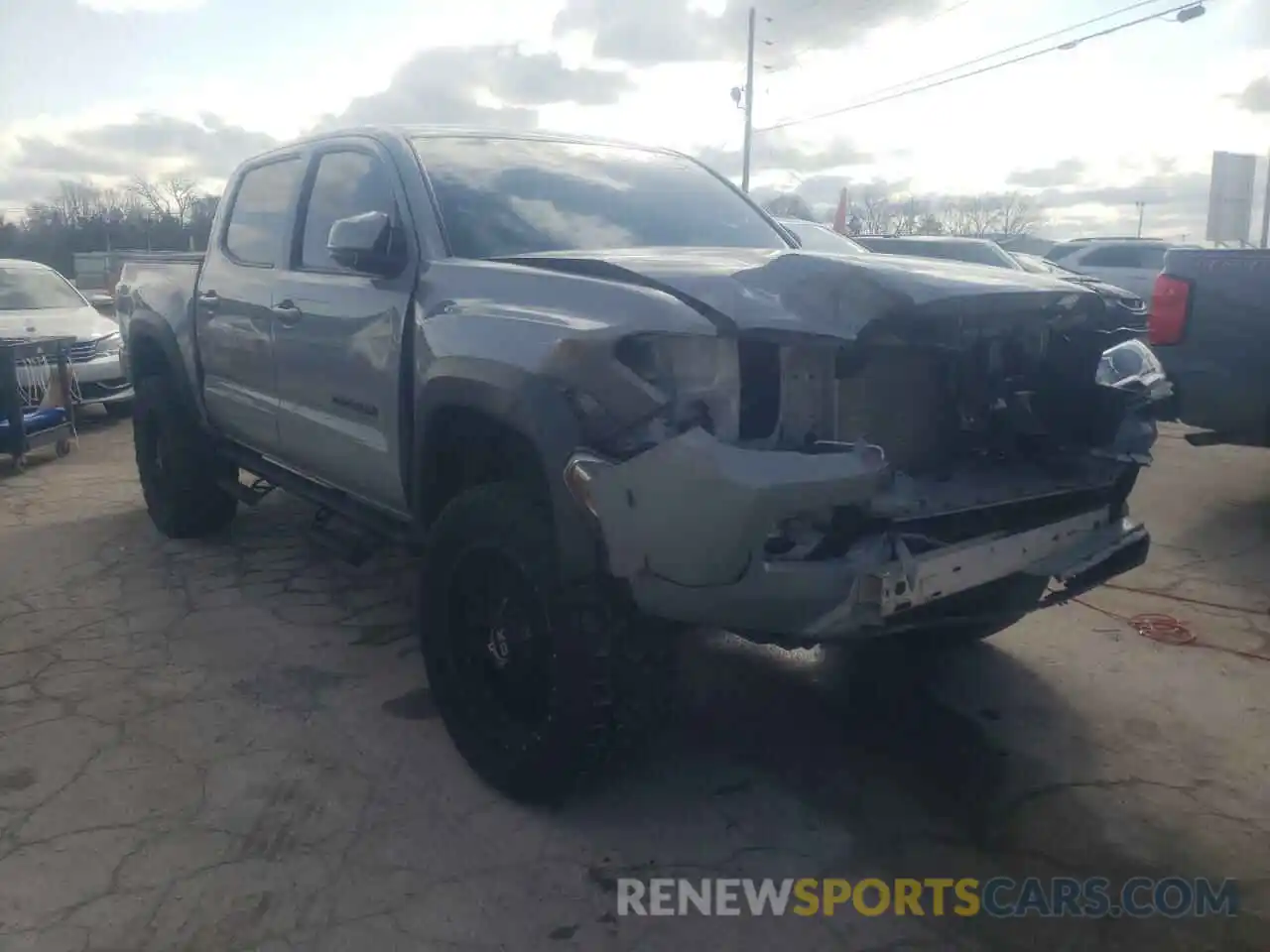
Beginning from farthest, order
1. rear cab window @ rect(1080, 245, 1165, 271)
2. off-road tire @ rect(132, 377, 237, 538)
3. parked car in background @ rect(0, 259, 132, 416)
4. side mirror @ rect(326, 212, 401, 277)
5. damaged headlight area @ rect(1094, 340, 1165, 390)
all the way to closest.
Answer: rear cab window @ rect(1080, 245, 1165, 271) → parked car in background @ rect(0, 259, 132, 416) → off-road tire @ rect(132, 377, 237, 538) → side mirror @ rect(326, 212, 401, 277) → damaged headlight area @ rect(1094, 340, 1165, 390)

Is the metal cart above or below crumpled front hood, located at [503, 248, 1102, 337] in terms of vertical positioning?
below

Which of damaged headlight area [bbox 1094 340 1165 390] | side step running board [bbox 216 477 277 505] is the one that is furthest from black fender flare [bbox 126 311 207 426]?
damaged headlight area [bbox 1094 340 1165 390]

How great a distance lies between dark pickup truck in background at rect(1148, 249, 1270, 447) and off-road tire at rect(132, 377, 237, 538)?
5.06 m

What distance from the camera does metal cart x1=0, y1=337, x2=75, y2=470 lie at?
25.1ft

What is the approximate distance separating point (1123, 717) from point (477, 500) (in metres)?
2.31

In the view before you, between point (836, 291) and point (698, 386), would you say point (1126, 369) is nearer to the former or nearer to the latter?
point (836, 291)

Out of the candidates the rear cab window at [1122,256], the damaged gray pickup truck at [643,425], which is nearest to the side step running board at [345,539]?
the damaged gray pickup truck at [643,425]

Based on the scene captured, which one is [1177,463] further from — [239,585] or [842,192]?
[842,192]

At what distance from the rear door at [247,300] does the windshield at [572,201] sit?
3.43 feet

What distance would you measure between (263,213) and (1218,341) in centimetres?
493

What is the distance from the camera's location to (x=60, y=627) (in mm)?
4609

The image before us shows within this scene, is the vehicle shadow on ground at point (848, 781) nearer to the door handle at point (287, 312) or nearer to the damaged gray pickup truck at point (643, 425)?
the damaged gray pickup truck at point (643, 425)

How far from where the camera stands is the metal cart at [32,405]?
764 centimetres

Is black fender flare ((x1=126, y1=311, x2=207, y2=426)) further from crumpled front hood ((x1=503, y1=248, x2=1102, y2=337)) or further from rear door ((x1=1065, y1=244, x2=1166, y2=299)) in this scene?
rear door ((x1=1065, y1=244, x2=1166, y2=299))
